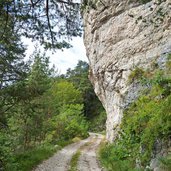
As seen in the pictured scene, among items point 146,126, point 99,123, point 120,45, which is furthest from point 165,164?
point 99,123

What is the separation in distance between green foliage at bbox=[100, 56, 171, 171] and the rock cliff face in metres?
4.50

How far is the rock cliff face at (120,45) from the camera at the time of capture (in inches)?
820

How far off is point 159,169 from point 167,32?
13.4m

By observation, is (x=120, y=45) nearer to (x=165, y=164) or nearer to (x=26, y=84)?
(x=26, y=84)

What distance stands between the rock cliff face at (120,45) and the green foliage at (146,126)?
450 cm

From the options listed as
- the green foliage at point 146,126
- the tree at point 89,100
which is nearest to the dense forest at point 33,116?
the green foliage at point 146,126

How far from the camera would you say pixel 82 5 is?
24.2 ft

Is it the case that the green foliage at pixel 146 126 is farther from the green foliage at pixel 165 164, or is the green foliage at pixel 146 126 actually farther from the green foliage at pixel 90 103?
the green foliage at pixel 90 103

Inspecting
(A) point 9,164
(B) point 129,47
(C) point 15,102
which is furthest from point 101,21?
(A) point 9,164

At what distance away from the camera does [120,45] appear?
80.1 ft

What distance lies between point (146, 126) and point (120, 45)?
13.5 m

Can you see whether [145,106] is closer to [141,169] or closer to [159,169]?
[141,169]

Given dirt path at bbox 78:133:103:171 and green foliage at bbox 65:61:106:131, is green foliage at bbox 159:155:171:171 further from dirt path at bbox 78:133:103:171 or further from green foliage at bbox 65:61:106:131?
green foliage at bbox 65:61:106:131

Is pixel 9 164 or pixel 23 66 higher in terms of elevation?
pixel 23 66
